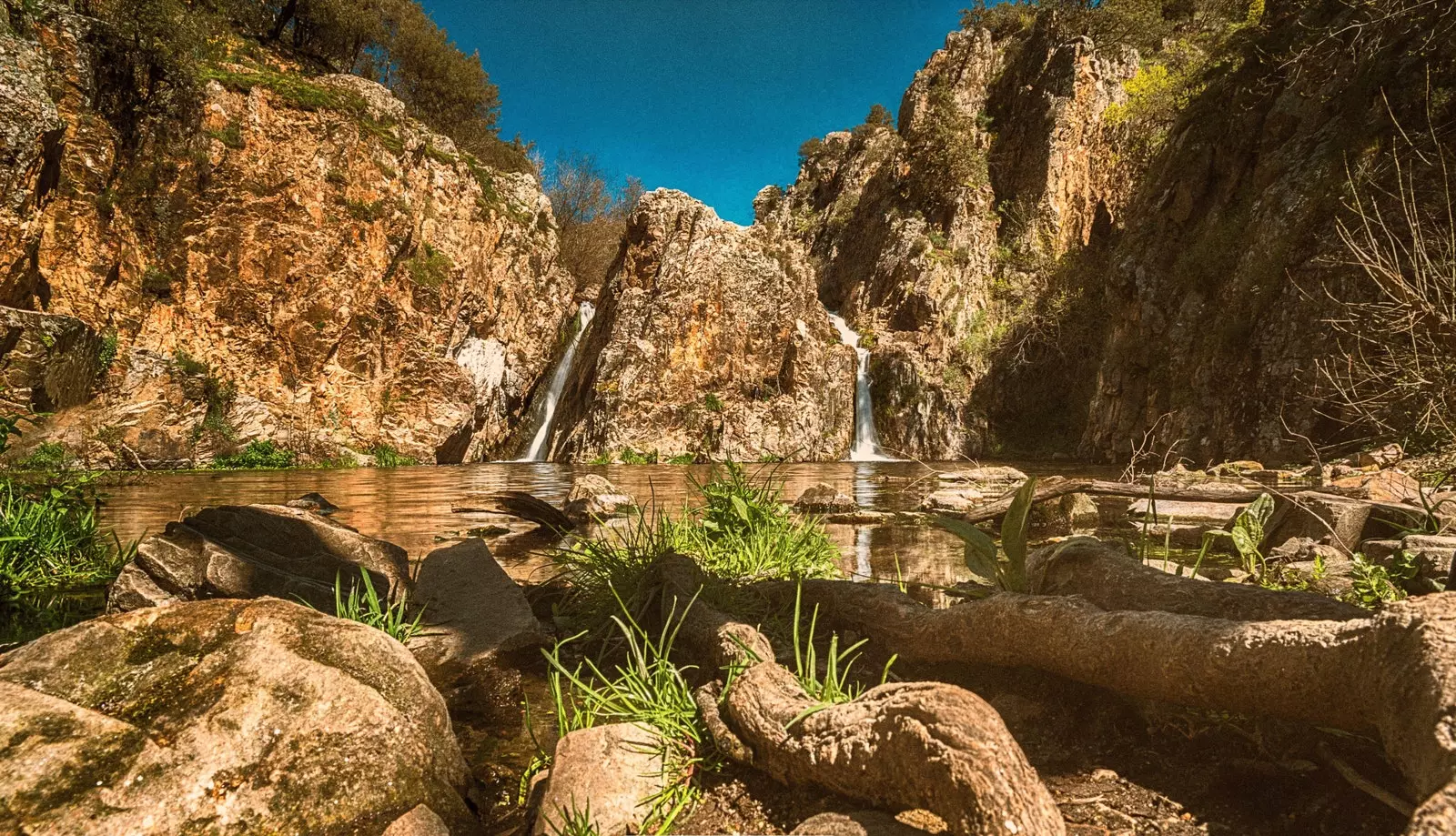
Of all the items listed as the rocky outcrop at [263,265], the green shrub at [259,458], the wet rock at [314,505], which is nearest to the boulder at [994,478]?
the wet rock at [314,505]

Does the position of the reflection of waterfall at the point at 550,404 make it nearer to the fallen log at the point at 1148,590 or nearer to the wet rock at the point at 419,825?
the fallen log at the point at 1148,590

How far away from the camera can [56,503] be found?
4793 millimetres

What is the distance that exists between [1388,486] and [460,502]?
9.93 meters

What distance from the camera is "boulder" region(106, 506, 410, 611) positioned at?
333cm

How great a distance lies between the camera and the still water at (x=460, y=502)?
524cm

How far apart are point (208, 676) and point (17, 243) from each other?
19076 millimetres

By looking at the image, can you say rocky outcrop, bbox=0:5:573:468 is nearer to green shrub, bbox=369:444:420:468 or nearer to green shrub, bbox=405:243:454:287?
green shrub, bbox=405:243:454:287

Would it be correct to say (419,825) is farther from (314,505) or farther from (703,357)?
(703,357)

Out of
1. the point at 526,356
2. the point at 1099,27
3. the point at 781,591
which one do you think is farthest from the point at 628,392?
the point at 1099,27

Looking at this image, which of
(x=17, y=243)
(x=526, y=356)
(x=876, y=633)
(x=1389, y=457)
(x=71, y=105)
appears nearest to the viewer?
(x=876, y=633)

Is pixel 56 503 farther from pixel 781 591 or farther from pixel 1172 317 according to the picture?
pixel 1172 317

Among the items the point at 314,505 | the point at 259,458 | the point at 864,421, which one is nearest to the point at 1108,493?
the point at 314,505

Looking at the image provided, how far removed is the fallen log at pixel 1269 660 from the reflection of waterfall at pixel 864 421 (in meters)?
23.2

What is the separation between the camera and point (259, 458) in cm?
1700
